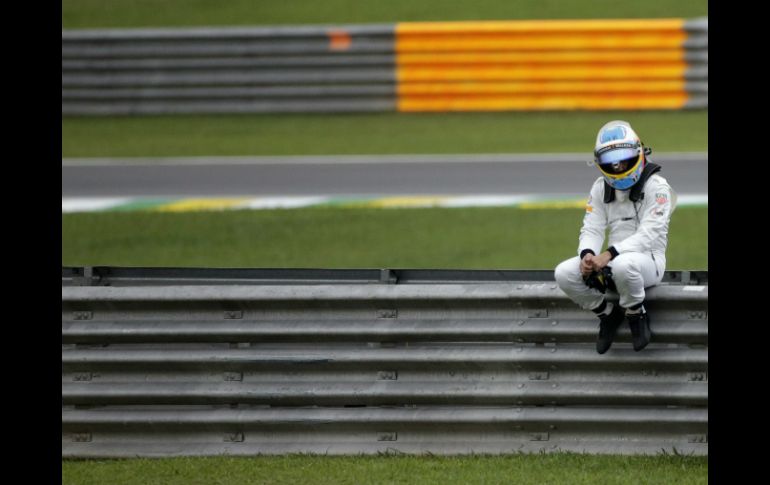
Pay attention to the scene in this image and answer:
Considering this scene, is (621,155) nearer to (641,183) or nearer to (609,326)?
(641,183)

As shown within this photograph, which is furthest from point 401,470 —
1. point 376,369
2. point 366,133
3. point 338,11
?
point 338,11

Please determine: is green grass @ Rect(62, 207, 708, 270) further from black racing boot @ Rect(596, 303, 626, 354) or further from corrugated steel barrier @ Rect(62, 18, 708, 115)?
corrugated steel barrier @ Rect(62, 18, 708, 115)

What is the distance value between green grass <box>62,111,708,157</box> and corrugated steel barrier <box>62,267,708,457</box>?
9129 mm

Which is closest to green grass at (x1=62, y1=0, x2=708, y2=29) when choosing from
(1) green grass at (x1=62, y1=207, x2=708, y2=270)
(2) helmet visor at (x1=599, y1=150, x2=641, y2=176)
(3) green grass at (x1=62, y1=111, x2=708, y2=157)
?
(3) green grass at (x1=62, y1=111, x2=708, y2=157)

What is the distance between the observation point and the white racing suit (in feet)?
17.5

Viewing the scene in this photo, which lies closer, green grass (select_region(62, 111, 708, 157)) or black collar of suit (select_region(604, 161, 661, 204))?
black collar of suit (select_region(604, 161, 661, 204))

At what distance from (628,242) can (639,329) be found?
410 mm

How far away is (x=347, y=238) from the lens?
435 inches

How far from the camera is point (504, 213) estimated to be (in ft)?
39.1

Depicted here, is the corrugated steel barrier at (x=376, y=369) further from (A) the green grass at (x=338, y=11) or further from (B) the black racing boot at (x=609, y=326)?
(A) the green grass at (x=338, y=11)

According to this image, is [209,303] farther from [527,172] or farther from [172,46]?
[172,46]

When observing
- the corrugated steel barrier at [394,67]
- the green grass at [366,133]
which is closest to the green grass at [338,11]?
the corrugated steel barrier at [394,67]

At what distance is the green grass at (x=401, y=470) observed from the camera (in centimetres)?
518
